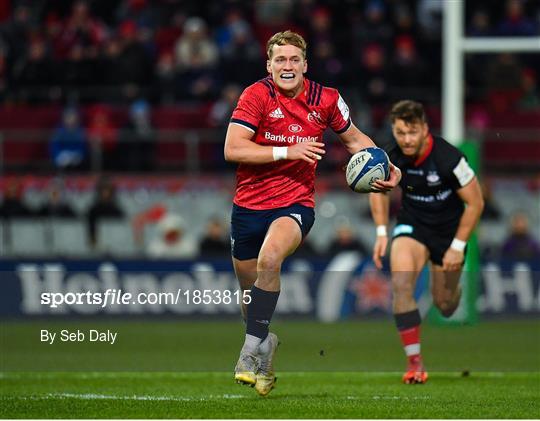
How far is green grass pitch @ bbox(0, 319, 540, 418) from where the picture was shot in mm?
9023

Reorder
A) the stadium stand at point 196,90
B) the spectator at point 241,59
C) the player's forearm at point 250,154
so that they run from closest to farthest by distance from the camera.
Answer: the player's forearm at point 250,154, the stadium stand at point 196,90, the spectator at point 241,59

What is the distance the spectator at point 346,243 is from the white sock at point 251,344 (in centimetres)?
925

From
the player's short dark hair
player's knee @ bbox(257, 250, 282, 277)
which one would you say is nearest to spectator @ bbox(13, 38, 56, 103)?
the player's short dark hair

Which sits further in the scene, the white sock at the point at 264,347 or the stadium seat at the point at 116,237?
the stadium seat at the point at 116,237

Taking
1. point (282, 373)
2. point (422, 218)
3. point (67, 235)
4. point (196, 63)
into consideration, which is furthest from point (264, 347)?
point (196, 63)

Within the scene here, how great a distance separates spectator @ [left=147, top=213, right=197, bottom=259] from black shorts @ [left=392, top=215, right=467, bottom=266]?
7.05 meters

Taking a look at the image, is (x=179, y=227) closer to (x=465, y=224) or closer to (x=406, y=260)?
(x=406, y=260)

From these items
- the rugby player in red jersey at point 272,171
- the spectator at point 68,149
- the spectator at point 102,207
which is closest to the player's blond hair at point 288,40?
the rugby player in red jersey at point 272,171

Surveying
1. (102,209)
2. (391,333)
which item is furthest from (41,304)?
(391,333)

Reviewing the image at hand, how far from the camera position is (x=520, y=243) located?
1880cm

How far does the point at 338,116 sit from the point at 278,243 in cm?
110

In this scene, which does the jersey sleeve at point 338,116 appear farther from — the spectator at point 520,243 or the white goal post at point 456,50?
the spectator at point 520,243

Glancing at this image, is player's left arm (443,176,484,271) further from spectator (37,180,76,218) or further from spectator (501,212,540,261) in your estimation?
spectator (37,180,76,218)

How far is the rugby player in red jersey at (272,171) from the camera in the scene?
9266 mm
